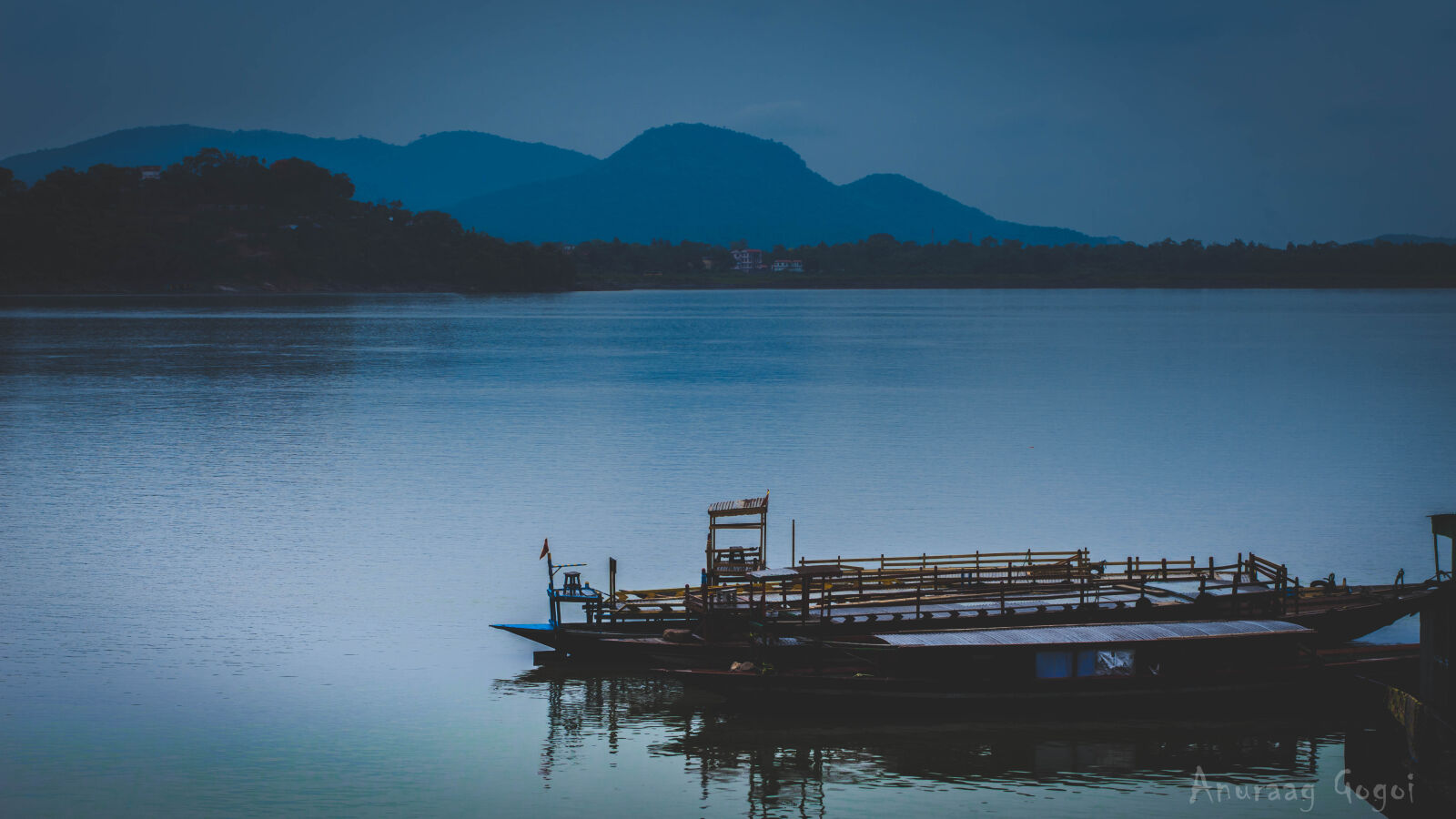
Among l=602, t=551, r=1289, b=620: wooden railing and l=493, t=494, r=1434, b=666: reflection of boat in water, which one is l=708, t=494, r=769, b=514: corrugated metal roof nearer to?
l=493, t=494, r=1434, b=666: reflection of boat in water

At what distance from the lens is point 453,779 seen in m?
20.2

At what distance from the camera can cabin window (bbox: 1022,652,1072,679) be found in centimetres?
2170

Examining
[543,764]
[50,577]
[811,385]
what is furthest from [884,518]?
[811,385]

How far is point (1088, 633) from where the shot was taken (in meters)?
22.3

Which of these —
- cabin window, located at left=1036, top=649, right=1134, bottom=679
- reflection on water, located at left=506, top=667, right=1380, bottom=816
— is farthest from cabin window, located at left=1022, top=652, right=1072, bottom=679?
reflection on water, located at left=506, top=667, right=1380, bottom=816

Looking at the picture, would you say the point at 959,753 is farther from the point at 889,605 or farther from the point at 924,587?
the point at 924,587

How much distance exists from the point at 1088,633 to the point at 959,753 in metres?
3.42

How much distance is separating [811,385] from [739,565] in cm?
5756

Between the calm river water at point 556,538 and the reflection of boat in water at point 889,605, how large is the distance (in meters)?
1.08

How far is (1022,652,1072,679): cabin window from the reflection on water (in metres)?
0.82

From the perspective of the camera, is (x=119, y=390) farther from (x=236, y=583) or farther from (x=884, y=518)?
(x=884, y=518)

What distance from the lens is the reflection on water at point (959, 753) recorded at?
64.5ft

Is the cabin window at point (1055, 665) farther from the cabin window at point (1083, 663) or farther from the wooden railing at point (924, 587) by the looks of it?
the wooden railing at point (924, 587)

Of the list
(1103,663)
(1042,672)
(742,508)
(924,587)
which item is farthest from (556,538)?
(1103,663)
